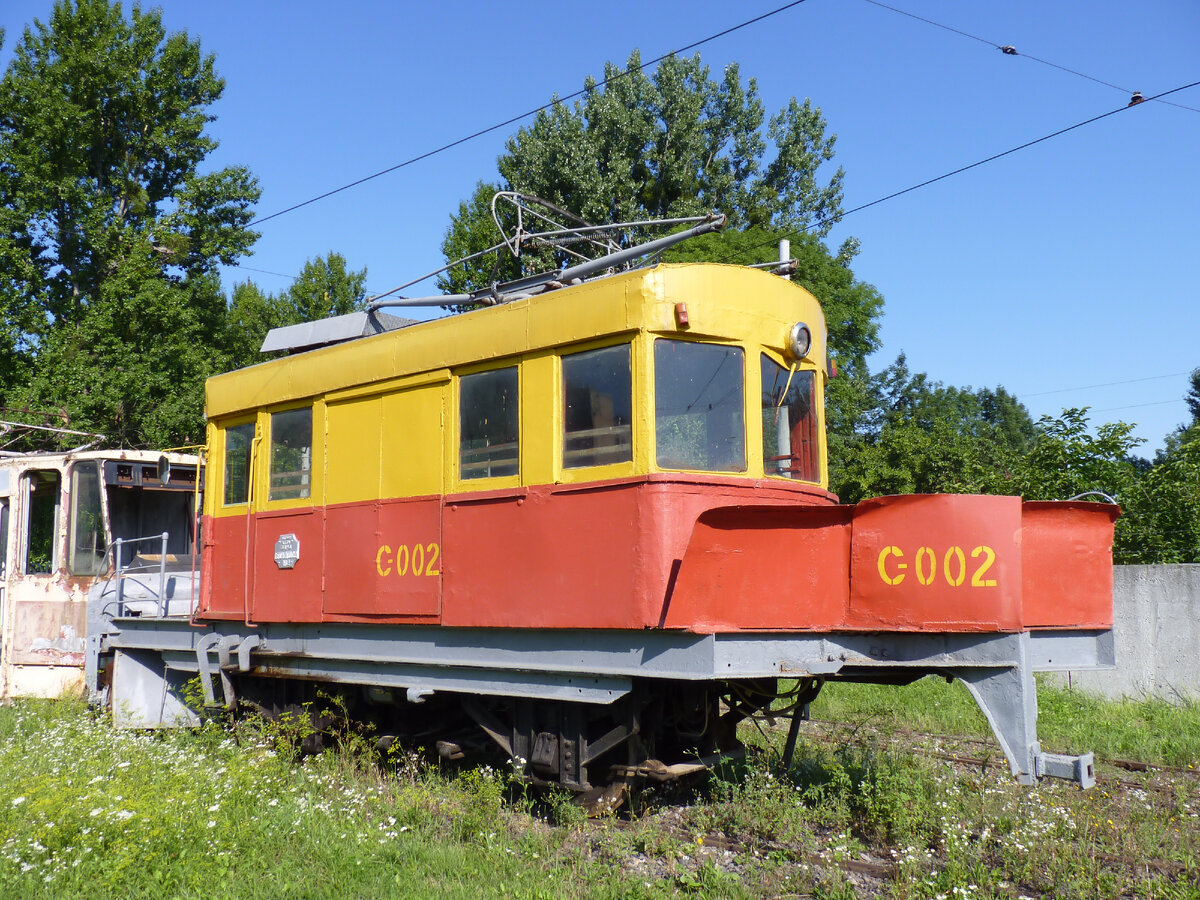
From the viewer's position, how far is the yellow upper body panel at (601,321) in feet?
19.8

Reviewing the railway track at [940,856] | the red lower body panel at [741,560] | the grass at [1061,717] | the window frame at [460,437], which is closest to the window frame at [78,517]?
the red lower body panel at [741,560]

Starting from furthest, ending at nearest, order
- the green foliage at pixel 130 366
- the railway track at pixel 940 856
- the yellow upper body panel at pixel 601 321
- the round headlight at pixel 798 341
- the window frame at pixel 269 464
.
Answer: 1. the green foliage at pixel 130 366
2. the window frame at pixel 269 464
3. the round headlight at pixel 798 341
4. the yellow upper body panel at pixel 601 321
5. the railway track at pixel 940 856

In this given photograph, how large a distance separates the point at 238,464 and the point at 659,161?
2104 centimetres

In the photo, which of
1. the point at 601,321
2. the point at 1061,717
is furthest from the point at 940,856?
the point at 1061,717

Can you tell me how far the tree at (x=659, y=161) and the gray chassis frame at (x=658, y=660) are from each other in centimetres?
1800

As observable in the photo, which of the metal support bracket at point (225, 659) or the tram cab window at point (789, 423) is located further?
the metal support bracket at point (225, 659)

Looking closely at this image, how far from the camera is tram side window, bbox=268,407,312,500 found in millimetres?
8102

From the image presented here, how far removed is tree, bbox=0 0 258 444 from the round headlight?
677 inches

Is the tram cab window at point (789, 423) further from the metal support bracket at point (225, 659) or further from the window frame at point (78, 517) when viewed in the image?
the window frame at point (78, 517)

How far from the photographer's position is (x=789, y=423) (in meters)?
6.65

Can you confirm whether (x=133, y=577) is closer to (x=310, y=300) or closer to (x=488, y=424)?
(x=488, y=424)

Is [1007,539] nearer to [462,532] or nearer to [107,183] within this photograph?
[462,532]

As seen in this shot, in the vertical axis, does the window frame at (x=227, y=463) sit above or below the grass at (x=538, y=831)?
above

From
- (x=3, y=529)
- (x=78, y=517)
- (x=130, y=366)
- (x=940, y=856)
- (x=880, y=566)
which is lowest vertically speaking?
(x=940, y=856)
